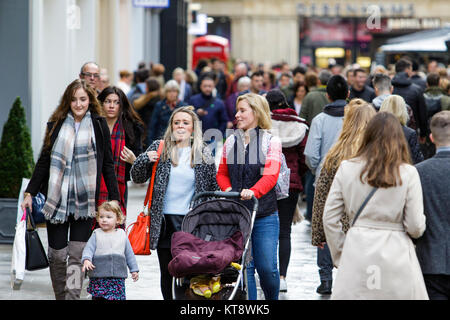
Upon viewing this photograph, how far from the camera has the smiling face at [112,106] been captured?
8.89 metres

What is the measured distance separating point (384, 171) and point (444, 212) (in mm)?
586

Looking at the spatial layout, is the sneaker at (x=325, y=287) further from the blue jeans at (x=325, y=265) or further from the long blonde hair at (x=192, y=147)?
the long blonde hair at (x=192, y=147)

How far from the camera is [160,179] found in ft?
24.0

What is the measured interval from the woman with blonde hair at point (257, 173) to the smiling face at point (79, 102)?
3.94 feet

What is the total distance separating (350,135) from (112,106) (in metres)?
2.52

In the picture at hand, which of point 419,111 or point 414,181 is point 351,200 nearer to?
point 414,181

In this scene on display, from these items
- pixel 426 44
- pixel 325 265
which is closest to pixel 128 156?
pixel 325 265

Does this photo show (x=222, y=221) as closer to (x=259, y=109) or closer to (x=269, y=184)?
(x=269, y=184)

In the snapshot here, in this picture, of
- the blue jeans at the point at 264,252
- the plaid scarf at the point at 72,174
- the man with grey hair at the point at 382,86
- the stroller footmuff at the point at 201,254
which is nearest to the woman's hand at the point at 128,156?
the plaid scarf at the point at 72,174

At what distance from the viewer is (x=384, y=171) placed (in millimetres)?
5801

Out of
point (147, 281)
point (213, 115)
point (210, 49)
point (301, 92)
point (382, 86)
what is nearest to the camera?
point (147, 281)

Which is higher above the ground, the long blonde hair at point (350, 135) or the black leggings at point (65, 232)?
the long blonde hair at point (350, 135)

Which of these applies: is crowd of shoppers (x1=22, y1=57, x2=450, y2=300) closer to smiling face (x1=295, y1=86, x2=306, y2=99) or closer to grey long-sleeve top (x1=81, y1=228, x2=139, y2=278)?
grey long-sleeve top (x1=81, y1=228, x2=139, y2=278)

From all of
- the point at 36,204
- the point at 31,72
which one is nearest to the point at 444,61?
the point at 31,72
